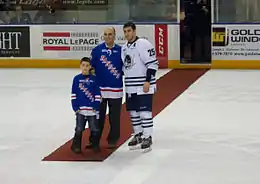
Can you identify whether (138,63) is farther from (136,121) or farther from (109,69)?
(136,121)

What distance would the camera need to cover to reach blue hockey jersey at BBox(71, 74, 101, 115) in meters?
7.11

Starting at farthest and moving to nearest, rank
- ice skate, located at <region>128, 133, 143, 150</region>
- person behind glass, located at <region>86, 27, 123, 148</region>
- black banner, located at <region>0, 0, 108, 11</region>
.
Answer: black banner, located at <region>0, 0, 108, 11</region> → ice skate, located at <region>128, 133, 143, 150</region> → person behind glass, located at <region>86, 27, 123, 148</region>

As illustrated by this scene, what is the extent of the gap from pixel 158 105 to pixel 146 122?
10.5ft

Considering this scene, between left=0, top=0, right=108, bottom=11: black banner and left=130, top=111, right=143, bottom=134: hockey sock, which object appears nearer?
left=130, top=111, right=143, bottom=134: hockey sock

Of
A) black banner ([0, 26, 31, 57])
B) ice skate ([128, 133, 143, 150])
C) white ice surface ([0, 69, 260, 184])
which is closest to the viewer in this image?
white ice surface ([0, 69, 260, 184])

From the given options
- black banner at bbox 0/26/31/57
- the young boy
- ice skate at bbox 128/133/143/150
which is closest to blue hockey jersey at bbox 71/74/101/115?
the young boy

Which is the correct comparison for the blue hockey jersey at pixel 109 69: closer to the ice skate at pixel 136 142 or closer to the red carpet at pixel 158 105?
the ice skate at pixel 136 142

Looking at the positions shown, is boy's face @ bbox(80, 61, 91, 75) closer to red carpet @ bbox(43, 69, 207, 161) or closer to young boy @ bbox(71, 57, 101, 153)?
young boy @ bbox(71, 57, 101, 153)

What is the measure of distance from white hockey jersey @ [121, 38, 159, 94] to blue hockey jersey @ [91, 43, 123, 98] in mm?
134

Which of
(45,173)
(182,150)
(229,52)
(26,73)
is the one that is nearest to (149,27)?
(229,52)

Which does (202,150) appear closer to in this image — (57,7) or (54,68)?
(54,68)

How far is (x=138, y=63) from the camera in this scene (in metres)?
7.20

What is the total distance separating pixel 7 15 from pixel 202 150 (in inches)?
413

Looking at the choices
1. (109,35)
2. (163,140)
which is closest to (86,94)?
(109,35)
